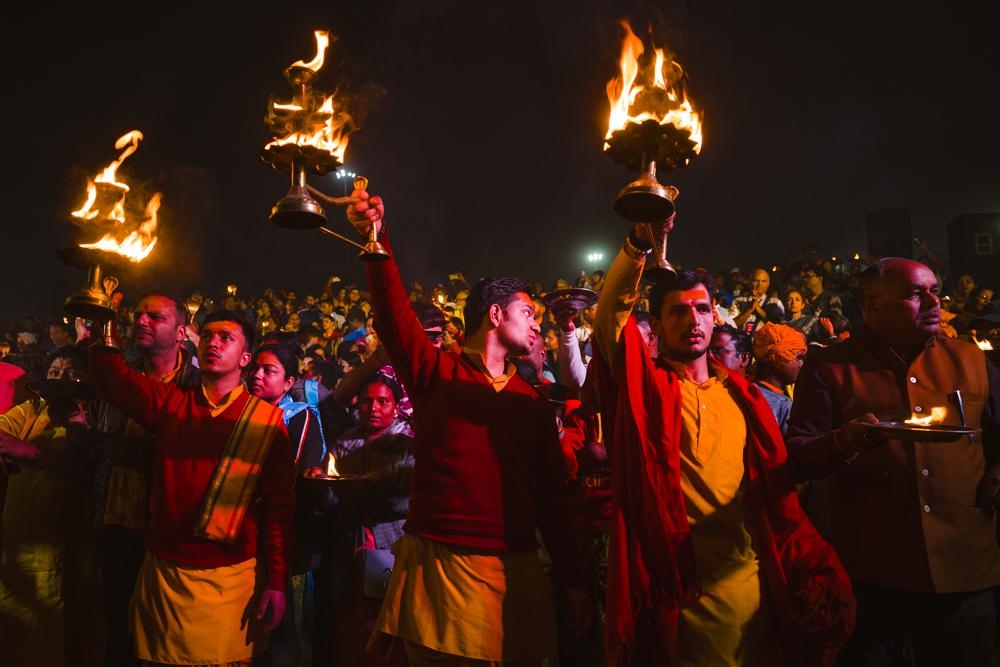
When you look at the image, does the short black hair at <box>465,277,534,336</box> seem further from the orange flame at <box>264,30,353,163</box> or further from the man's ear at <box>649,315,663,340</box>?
the orange flame at <box>264,30,353,163</box>

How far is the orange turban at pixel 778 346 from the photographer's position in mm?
4727

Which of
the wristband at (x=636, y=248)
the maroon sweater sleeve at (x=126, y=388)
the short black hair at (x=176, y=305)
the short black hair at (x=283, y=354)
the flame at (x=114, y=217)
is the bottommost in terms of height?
the maroon sweater sleeve at (x=126, y=388)

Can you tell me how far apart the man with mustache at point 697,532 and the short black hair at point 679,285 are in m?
0.11

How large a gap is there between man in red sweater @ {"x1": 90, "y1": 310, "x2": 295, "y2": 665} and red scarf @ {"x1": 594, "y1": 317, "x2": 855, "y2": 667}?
176 cm

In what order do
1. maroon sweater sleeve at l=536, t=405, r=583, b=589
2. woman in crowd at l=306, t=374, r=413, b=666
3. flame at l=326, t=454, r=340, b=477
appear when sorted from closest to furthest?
1. maroon sweater sleeve at l=536, t=405, r=583, b=589
2. flame at l=326, t=454, r=340, b=477
3. woman in crowd at l=306, t=374, r=413, b=666

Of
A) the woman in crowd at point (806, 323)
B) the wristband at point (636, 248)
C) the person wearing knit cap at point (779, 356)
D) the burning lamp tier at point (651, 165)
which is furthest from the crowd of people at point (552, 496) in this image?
the woman in crowd at point (806, 323)

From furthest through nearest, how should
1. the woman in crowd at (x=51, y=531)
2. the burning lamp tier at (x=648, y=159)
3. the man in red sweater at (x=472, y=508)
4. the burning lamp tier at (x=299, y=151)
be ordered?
the woman in crowd at (x=51, y=531)
the man in red sweater at (x=472, y=508)
the burning lamp tier at (x=299, y=151)
the burning lamp tier at (x=648, y=159)

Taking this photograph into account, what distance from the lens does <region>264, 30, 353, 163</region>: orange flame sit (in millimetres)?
2207

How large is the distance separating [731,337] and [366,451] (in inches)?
111

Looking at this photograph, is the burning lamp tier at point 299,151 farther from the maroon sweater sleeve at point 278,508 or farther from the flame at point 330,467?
the flame at point 330,467

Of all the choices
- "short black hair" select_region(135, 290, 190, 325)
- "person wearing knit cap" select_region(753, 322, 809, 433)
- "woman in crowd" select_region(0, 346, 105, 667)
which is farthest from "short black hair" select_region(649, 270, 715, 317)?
"woman in crowd" select_region(0, 346, 105, 667)

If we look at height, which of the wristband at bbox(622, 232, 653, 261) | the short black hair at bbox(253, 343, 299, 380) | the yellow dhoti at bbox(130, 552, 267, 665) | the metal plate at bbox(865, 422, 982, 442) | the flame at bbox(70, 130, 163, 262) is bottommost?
the yellow dhoti at bbox(130, 552, 267, 665)

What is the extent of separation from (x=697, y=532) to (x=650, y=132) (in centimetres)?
166

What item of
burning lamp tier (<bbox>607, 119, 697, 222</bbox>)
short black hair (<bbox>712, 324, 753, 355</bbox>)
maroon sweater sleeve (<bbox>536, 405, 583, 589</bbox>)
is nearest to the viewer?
burning lamp tier (<bbox>607, 119, 697, 222</bbox>)
